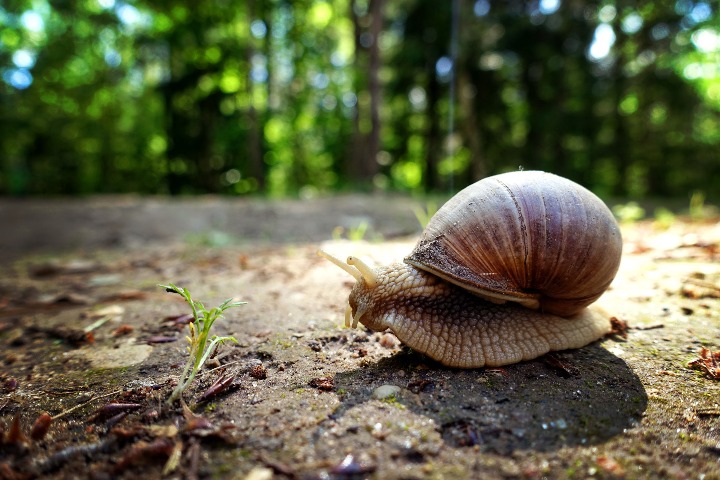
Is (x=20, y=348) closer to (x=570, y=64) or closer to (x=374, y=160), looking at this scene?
(x=374, y=160)

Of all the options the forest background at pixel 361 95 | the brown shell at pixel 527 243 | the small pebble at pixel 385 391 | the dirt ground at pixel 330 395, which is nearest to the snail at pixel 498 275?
the brown shell at pixel 527 243

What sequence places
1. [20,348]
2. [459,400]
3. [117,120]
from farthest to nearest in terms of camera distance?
1. [117,120]
2. [20,348]
3. [459,400]

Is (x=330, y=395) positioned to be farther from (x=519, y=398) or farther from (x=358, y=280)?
(x=519, y=398)

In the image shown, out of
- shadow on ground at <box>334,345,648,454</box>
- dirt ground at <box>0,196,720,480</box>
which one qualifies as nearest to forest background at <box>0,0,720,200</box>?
dirt ground at <box>0,196,720,480</box>

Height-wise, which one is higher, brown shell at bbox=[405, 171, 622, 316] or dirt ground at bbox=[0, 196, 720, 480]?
brown shell at bbox=[405, 171, 622, 316]

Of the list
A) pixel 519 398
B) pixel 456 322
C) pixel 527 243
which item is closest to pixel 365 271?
pixel 456 322

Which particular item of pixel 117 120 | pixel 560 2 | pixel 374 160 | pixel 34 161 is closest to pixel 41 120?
pixel 34 161

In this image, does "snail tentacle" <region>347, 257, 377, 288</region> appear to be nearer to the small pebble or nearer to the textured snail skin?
the textured snail skin

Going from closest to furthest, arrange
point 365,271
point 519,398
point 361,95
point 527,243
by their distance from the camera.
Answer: point 519,398 → point 527,243 → point 365,271 → point 361,95
